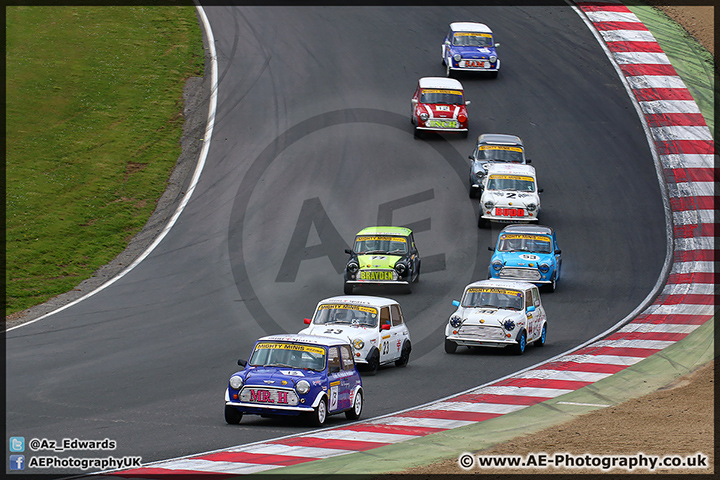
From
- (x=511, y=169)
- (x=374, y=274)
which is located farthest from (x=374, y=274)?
(x=511, y=169)

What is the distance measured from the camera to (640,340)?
22.7 meters

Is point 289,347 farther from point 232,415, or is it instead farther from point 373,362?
point 373,362

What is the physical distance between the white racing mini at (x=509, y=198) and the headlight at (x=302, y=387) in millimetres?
18311

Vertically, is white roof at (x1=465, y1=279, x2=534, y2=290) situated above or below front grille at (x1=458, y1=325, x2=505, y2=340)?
above

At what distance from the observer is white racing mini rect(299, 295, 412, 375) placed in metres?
19.7

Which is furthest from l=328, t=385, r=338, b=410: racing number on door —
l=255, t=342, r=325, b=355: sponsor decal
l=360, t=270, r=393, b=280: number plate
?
l=360, t=270, r=393, b=280: number plate

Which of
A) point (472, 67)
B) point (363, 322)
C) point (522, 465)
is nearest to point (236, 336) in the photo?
point (363, 322)

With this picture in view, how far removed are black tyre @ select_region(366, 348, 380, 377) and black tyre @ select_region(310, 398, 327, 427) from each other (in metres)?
4.42

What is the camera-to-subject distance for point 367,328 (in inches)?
790

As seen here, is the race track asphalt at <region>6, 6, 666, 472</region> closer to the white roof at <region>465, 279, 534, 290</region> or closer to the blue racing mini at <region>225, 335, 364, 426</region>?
the blue racing mini at <region>225, 335, 364, 426</region>

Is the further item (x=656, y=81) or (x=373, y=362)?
(x=656, y=81)

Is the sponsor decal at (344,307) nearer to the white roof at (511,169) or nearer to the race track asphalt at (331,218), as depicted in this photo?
the race track asphalt at (331,218)

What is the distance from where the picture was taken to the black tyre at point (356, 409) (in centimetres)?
1595

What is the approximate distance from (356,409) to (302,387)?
157 cm
